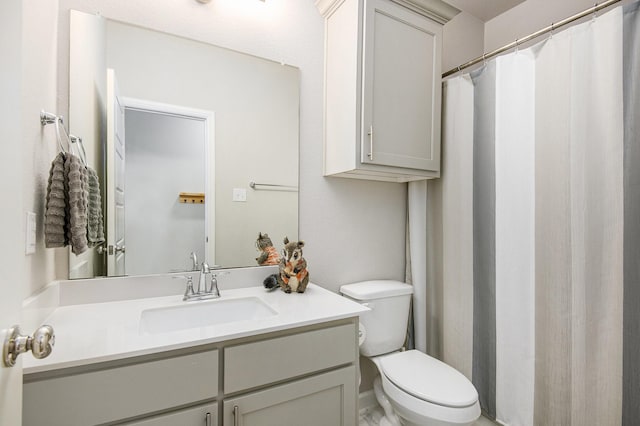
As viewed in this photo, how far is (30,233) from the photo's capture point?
92 centimetres

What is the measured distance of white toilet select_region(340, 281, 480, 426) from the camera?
1274mm

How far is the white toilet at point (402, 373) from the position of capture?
127cm

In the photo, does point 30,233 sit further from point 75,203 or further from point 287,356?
point 287,356

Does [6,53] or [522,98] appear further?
[522,98]

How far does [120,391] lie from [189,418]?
21 centimetres

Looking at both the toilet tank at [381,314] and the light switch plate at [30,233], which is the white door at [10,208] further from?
the toilet tank at [381,314]

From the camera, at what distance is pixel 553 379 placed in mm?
1356

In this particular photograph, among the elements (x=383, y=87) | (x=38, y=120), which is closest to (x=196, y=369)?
(x=38, y=120)

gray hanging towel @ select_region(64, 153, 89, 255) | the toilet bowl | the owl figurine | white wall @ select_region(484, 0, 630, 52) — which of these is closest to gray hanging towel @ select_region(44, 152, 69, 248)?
gray hanging towel @ select_region(64, 153, 89, 255)

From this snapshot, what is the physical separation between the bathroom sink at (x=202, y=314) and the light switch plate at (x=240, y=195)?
48cm

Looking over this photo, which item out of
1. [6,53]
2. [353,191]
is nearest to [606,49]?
[353,191]

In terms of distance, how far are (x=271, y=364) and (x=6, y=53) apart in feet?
3.29

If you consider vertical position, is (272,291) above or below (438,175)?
below

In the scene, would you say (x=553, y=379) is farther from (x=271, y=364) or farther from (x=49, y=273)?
(x=49, y=273)
